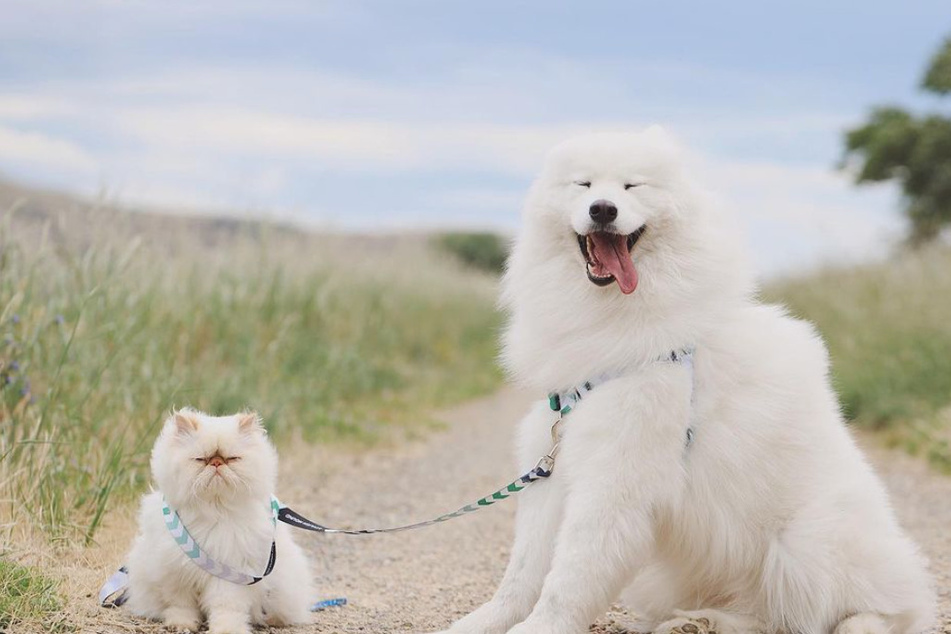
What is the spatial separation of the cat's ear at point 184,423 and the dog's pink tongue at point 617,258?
60.5 inches

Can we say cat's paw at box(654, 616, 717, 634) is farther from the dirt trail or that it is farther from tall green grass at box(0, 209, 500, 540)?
tall green grass at box(0, 209, 500, 540)

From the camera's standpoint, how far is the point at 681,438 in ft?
10.7

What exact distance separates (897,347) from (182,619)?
981cm

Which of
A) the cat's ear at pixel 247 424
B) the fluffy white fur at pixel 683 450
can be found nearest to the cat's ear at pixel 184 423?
the cat's ear at pixel 247 424

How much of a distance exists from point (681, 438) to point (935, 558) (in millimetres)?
3256

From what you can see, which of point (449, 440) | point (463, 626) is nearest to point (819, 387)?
point (463, 626)

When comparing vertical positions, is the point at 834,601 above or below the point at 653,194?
below

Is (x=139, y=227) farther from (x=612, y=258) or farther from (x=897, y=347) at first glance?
(x=897, y=347)

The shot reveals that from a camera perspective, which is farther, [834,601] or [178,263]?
[178,263]

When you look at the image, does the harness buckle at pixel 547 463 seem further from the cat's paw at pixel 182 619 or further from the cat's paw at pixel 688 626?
the cat's paw at pixel 182 619

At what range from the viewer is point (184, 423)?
345 centimetres

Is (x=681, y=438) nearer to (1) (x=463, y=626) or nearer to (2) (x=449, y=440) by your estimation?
(1) (x=463, y=626)

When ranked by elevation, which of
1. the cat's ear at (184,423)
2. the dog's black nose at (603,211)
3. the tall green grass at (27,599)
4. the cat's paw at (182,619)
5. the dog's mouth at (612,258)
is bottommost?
the cat's paw at (182,619)

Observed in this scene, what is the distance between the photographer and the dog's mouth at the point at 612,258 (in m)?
3.38
